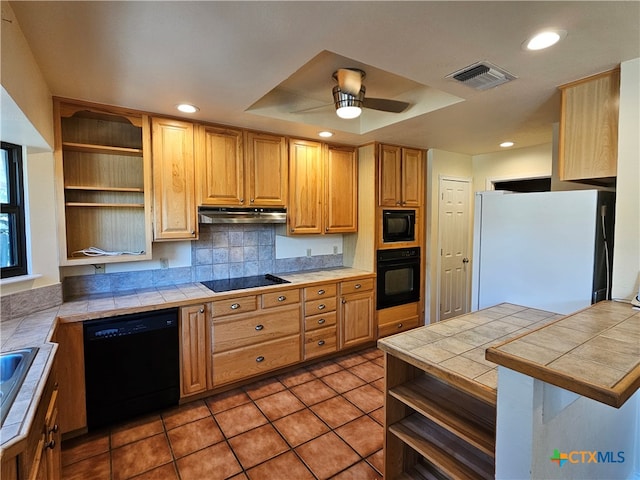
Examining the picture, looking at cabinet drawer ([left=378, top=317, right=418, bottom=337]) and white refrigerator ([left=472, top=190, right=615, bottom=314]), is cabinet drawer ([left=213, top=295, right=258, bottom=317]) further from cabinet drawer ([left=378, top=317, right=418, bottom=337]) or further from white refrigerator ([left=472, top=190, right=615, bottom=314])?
white refrigerator ([left=472, top=190, right=615, bottom=314])

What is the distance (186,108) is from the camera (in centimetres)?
250

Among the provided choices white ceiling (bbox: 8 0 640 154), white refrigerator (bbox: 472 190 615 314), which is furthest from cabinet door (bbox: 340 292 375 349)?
white ceiling (bbox: 8 0 640 154)

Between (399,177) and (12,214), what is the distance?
355 cm

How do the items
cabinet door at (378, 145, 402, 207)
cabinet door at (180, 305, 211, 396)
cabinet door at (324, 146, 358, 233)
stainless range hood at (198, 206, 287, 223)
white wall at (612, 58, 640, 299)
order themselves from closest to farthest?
white wall at (612, 58, 640, 299) → cabinet door at (180, 305, 211, 396) → stainless range hood at (198, 206, 287, 223) → cabinet door at (324, 146, 358, 233) → cabinet door at (378, 145, 402, 207)

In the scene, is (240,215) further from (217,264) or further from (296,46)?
(296,46)

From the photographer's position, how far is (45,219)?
7.36 feet

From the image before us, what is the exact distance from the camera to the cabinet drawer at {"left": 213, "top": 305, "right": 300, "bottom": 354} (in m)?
2.71

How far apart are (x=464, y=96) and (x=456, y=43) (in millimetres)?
778

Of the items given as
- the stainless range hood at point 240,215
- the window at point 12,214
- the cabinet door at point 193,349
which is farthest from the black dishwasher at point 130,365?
the stainless range hood at point 240,215

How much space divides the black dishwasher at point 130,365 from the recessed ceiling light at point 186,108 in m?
1.57

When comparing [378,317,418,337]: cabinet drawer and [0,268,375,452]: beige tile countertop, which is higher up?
[0,268,375,452]: beige tile countertop

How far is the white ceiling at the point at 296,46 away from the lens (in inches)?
52.6

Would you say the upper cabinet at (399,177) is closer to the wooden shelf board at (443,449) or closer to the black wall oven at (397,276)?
the black wall oven at (397,276)

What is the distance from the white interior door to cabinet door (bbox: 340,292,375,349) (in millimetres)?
1238
